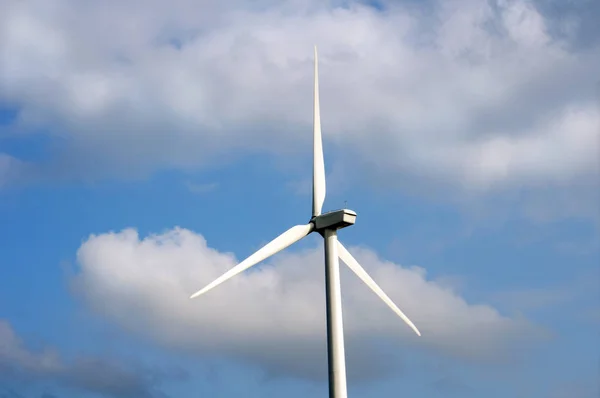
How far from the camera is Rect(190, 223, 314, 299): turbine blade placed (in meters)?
66.6

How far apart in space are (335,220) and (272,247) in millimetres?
5363

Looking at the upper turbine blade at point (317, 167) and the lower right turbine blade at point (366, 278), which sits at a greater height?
the upper turbine blade at point (317, 167)

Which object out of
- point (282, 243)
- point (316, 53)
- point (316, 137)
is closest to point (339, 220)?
point (282, 243)

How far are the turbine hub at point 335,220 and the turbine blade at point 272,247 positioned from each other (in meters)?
0.83

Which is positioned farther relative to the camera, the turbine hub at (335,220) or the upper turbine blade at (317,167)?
the upper turbine blade at (317,167)

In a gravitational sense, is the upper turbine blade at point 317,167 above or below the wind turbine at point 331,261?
above

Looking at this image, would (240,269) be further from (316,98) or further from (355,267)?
(316,98)

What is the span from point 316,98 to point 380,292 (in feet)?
57.1

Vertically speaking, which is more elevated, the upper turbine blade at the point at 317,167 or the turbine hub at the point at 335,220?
the upper turbine blade at the point at 317,167

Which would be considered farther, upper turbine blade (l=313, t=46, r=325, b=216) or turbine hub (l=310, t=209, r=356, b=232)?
upper turbine blade (l=313, t=46, r=325, b=216)

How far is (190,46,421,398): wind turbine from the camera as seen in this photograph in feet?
215

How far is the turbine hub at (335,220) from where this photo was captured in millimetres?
67750

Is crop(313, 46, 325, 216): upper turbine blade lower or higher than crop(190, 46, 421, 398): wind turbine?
higher

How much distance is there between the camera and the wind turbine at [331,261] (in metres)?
65.6
